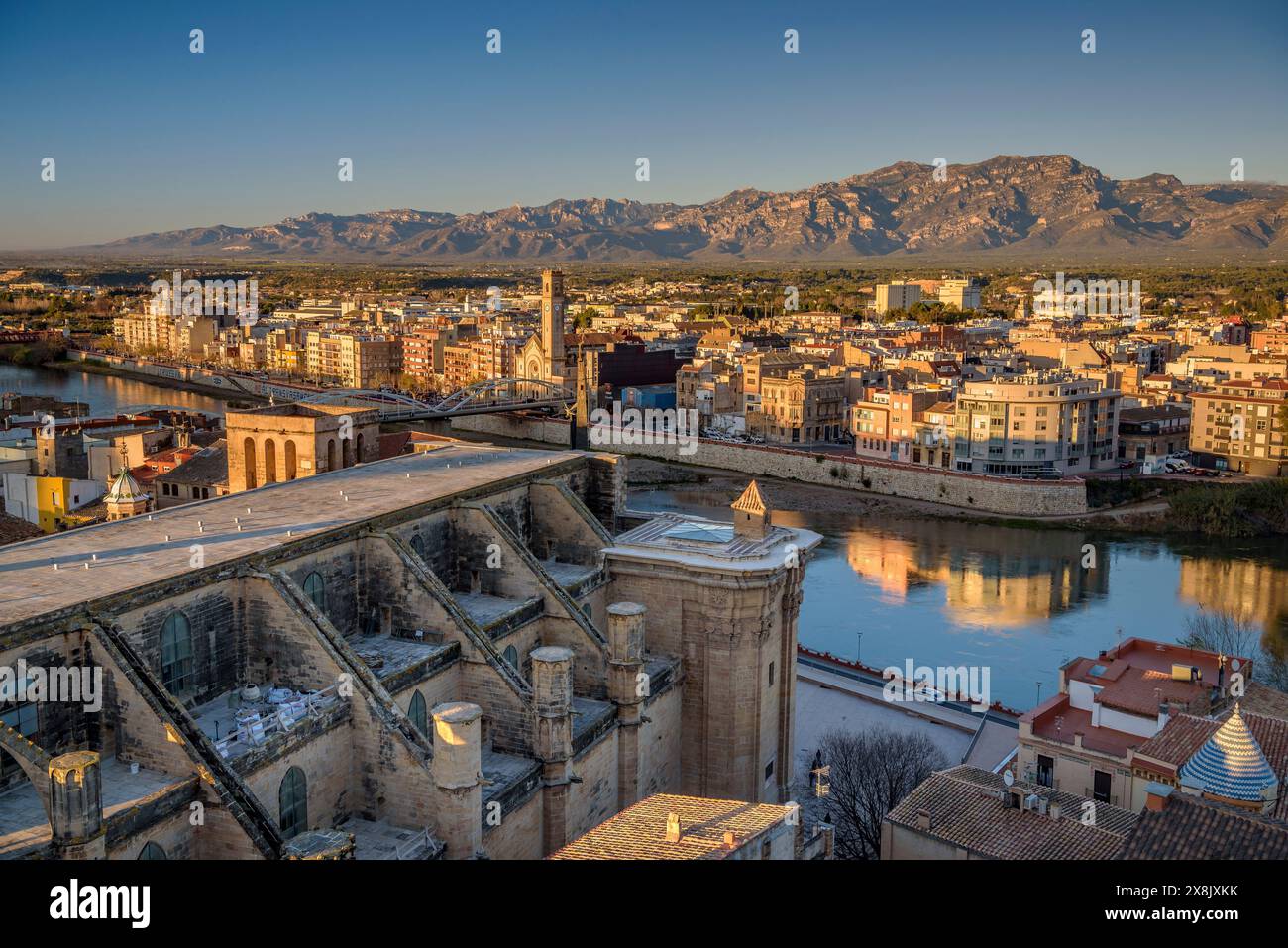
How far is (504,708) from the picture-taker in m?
11.7

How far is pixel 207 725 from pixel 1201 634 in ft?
65.1

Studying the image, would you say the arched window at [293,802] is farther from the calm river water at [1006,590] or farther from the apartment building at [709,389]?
the apartment building at [709,389]

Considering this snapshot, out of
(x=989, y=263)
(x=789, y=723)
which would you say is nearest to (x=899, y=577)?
(x=789, y=723)

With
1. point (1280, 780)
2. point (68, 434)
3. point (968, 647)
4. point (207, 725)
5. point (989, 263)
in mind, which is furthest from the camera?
point (989, 263)

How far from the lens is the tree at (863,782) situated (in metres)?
14.2

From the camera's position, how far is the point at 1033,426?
41625 millimetres

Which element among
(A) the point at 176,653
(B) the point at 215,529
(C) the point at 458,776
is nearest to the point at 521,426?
(B) the point at 215,529

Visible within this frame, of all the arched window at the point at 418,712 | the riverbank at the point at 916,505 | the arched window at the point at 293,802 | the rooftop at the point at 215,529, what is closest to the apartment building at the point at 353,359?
the riverbank at the point at 916,505

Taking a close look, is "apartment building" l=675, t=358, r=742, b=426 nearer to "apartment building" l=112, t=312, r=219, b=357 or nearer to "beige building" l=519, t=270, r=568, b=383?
"beige building" l=519, t=270, r=568, b=383

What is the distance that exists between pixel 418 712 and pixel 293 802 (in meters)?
2.07

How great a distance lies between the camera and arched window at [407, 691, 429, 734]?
11297 mm

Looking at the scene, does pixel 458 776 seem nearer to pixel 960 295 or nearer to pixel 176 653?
pixel 176 653

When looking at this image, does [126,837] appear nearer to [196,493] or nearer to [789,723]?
[789,723]
